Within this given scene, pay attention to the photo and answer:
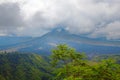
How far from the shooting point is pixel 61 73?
4431 cm

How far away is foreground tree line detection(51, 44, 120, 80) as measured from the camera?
35.3 meters

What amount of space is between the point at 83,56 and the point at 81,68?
22.0 feet

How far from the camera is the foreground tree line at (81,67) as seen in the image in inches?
1390

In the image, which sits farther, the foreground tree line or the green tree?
the green tree

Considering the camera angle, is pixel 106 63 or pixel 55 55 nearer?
pixel 106 63

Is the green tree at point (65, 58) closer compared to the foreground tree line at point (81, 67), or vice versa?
the foreground tree line at point (81, 67)

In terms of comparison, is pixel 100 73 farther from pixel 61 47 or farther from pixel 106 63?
pixel 61 47

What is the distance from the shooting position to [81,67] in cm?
3762

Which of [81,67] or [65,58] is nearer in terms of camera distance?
[81,67]

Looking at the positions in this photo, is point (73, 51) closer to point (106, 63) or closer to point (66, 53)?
point (66, 53)

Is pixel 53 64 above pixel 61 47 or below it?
below

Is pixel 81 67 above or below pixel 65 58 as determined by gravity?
below

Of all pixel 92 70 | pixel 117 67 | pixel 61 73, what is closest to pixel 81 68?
pixel 92 70

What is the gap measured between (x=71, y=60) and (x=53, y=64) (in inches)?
139
